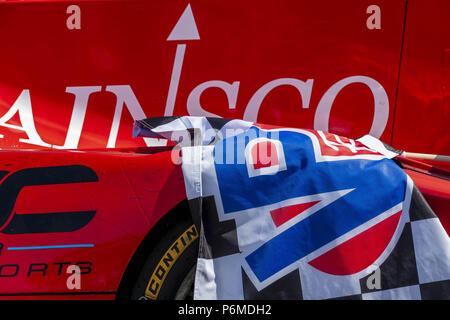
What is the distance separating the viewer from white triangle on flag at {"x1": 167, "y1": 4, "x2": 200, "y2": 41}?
7.39ft

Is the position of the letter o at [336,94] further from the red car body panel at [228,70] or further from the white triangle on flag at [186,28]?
the white triangle on flag at [186,28]

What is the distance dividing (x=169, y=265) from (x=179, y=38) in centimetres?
91

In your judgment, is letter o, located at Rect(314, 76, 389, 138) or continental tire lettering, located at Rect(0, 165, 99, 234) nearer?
continental tire lettering, located at Rect(0, 165, 99, 234)

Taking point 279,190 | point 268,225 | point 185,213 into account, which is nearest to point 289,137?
point 279,190

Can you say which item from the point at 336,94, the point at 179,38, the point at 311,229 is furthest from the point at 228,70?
the point at 311,229

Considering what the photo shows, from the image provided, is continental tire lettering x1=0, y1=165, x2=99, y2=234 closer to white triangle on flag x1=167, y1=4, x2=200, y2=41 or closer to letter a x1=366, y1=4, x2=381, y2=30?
white triangle on flag x1=167, y1=4, x2=200, y2=41

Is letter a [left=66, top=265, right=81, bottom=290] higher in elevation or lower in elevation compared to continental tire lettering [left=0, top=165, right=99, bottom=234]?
lower

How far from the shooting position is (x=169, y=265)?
2002 millimetres

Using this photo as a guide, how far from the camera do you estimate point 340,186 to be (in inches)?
77.0

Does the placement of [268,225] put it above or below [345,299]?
above

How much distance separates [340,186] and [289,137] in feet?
0.86

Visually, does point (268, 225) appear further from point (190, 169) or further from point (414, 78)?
point (414, 78)

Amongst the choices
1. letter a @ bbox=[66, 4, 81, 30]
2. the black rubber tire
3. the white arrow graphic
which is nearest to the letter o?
the white arrow graphic

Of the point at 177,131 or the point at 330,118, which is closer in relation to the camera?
the point at 177,131
